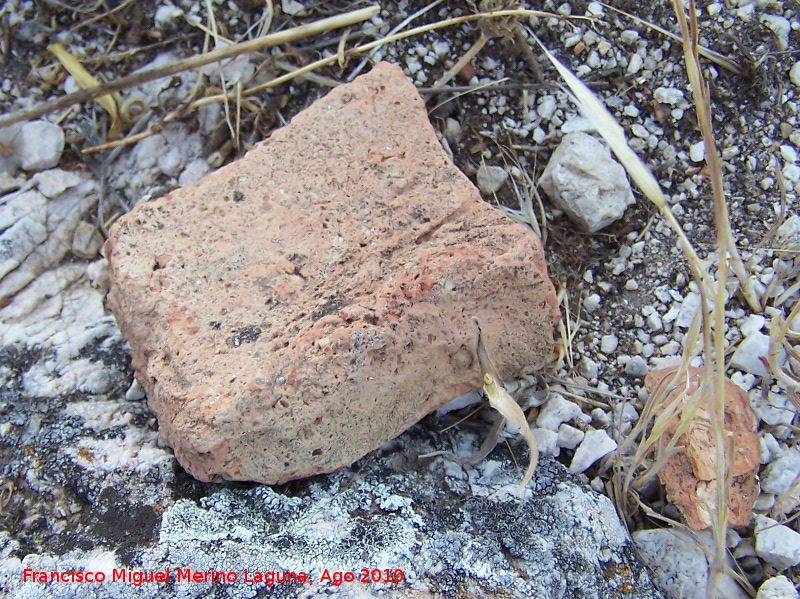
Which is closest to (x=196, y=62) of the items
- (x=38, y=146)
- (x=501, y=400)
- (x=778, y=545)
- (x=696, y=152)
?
(x=38, y=146)

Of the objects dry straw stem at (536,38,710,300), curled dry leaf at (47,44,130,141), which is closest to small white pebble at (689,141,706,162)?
dry straw stem at (536,38,710,300)

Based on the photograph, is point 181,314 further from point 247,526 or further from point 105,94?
point 105,94

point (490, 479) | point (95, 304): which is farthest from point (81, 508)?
point (490, 479)

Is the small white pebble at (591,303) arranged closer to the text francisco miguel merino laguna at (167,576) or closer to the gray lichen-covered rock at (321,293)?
the gray lichen-covered rock at (321,293)

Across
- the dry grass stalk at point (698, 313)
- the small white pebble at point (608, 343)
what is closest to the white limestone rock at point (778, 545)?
the dry grass stalk at point (698, 313)

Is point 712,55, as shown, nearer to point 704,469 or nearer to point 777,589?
A: point 704,469
